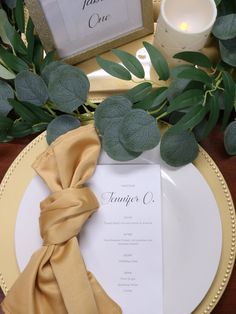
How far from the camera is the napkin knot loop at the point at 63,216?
44 cm

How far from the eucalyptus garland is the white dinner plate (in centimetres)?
3

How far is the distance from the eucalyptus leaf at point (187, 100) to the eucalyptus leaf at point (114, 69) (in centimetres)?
7

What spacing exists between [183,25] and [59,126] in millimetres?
181

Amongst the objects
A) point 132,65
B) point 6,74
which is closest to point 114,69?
point 132,65

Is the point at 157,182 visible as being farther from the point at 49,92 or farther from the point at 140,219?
the point at 49,92

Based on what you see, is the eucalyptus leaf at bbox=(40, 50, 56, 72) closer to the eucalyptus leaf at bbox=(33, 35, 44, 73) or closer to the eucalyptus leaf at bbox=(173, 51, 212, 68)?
the eucalyptus leaf at bbox=(33, 35, 44, 73)

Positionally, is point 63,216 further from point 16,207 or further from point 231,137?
point 231,137

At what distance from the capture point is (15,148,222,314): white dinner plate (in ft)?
1.45

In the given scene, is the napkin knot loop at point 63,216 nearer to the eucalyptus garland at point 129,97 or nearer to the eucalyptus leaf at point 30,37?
the eucalyptus garland at point 129,97

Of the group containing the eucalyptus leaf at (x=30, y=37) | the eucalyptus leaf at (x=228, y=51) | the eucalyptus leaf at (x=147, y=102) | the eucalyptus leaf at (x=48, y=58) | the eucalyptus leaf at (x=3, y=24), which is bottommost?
the eucalyptus leaf at (x=147, y=102)

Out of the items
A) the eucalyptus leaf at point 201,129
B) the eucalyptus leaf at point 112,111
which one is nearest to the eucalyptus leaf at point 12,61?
the eucalyptus leaf at point 112,111

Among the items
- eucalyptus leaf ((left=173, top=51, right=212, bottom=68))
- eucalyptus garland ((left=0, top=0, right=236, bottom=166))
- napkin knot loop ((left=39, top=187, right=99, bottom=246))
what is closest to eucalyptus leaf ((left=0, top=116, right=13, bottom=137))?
eucalyptus garland ((left=0, top=0, right=236, bottom=166))

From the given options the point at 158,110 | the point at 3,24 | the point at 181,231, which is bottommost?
the point at 181,231

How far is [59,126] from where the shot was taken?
1.57ft
